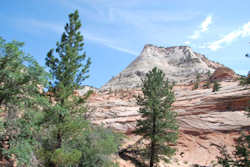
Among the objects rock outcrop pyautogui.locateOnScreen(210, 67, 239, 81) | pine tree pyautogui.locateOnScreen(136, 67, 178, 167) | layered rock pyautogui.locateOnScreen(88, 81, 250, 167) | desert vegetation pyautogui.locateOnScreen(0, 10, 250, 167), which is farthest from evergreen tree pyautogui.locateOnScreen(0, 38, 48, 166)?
rock outcrop pyautogui.locateOnScreen(210, 67, 239, 81)

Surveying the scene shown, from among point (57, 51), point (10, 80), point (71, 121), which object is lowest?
point (71, 121)

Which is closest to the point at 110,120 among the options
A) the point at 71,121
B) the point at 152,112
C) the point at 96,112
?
the point at 96,112

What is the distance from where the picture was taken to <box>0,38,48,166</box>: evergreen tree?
22.4ft

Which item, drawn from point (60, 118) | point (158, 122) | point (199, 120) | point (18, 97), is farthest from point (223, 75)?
point (18, 97)

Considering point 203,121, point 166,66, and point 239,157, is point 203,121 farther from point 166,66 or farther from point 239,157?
point 166,66

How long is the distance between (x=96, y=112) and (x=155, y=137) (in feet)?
53.6

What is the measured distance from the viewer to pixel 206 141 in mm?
22000

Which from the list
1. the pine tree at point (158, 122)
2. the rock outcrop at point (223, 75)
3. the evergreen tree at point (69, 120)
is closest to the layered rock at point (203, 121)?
the pine tree at point (158, 122)

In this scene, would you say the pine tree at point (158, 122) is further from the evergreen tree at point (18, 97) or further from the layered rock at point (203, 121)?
the evergreen tree at point (18, 97)

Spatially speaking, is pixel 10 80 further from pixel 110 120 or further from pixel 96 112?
pixel 96 112

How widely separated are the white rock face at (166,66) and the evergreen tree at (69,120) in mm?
50520

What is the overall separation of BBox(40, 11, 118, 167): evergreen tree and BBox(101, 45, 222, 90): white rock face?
50.5 metres

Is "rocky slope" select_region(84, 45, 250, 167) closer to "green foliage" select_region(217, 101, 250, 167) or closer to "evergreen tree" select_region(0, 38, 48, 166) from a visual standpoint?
"evergreen tree" select_region(0, 38, 48, 166)

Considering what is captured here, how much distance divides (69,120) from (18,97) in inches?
131
